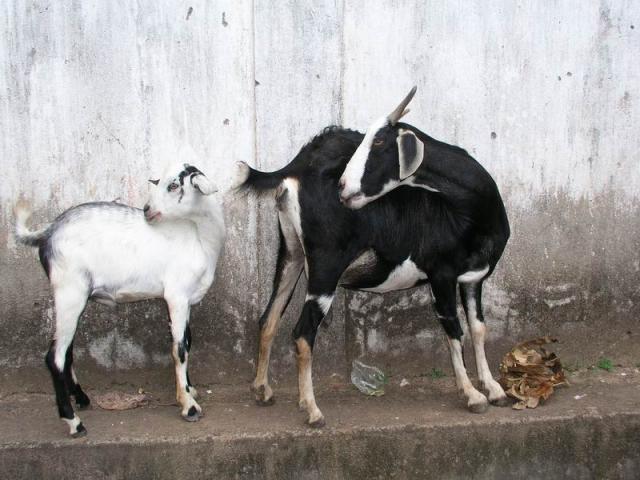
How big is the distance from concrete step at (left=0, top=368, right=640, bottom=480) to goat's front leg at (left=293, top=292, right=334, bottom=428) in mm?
96

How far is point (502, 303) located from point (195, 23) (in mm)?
2477

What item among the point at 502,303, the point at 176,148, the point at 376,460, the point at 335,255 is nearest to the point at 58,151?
the point at 176,148

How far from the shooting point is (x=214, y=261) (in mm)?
3945

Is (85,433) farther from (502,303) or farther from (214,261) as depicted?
(502,303)

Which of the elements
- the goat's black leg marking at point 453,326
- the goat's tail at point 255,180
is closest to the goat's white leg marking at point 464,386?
the goat's black leg marking at point 453,326

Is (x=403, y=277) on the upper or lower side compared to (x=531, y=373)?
upper

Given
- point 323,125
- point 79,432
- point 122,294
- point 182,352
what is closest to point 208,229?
point 122,294

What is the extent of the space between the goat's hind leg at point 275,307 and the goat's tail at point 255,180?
362 millimetres

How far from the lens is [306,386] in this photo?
390cm

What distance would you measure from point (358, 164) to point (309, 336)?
0.92m

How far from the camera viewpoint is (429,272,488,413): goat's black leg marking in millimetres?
3961

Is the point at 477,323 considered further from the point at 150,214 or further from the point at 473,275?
the point at 150,214

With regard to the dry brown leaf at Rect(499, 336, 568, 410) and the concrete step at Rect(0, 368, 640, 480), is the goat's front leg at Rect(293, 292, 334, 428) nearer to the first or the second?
the concrete step at Rect(0, 368, 640, 480)

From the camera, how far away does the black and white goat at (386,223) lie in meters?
3.67
